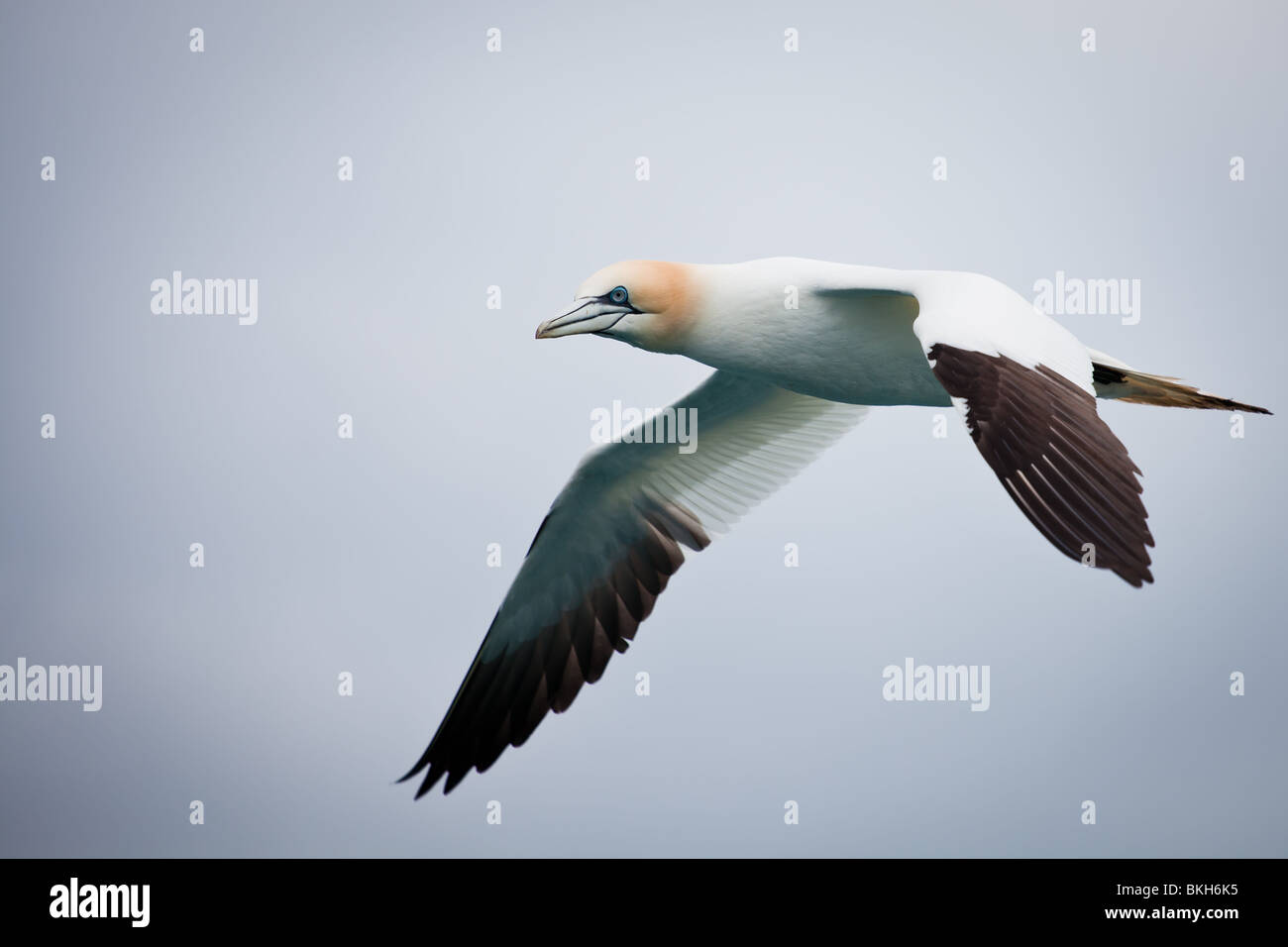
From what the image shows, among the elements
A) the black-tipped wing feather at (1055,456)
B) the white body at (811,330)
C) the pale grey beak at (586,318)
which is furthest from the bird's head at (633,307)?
the black-tipped wing feather at (1055,456)

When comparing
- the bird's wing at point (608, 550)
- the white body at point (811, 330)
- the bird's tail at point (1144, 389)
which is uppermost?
Answer: the white body at point (811, 330)

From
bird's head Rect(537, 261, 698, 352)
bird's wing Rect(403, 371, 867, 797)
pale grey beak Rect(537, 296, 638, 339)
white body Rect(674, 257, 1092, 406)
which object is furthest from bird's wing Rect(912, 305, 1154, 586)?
bird's wing Rect(403, 371, 867, 797)

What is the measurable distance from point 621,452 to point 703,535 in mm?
1082

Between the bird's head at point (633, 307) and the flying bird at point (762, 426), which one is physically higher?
the bird's head at point (633, 307)

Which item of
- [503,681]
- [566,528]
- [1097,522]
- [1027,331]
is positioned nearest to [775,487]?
[566,528]

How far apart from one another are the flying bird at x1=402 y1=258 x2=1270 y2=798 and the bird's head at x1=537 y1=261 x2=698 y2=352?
1 cm

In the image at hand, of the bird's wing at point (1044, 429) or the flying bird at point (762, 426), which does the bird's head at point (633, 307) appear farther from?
the bird's wing at point (1044, 429)

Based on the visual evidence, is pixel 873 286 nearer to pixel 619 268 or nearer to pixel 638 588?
pixel 619 268

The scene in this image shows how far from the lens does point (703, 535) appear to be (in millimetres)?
14562

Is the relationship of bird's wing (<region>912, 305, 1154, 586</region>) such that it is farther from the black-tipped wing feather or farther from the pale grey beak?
the pale grey beak

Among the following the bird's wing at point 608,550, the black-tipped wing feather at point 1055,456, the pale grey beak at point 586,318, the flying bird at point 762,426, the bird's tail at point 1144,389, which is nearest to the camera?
the black-tipped wing feather at point 1055,456

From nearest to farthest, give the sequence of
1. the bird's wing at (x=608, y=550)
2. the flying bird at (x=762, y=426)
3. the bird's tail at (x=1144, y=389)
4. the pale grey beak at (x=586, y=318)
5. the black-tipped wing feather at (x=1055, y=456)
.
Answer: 1. the black-tipped wing feather at (x=1055, y=456)
2. the flying bird at (x=762, y=426)
3. the pale grey beak at (x=586, y=318)
4. the bird's tail at (x=1144, y=389)
5. the bird's wing at (x=608, y=550)

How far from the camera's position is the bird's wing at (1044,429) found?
28.0ft

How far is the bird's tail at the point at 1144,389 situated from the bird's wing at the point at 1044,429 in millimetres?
1654
